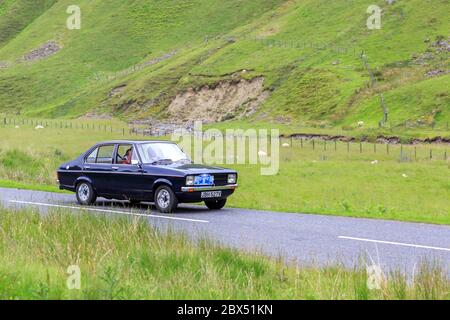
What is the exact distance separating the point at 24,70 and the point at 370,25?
68.7 metres

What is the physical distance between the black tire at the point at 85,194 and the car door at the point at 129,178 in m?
0.78

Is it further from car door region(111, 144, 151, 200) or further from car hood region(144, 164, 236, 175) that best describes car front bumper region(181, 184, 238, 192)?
car door region(111, 144, 151, 200)

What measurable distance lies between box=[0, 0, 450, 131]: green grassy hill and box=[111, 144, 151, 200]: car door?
43282 millimetres

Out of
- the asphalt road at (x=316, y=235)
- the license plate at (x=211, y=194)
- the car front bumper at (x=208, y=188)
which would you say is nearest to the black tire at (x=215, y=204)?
the asphalt road at (x=316, y=235)

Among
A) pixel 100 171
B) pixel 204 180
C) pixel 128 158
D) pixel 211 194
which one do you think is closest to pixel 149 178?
pixel 128 158

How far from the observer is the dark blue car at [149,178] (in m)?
17.3

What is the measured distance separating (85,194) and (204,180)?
146 inches

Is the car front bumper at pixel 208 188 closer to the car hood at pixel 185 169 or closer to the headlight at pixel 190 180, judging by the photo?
the headlight at pixel 190 180

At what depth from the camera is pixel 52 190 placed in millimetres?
23172

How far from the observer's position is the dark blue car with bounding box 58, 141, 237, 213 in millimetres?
17297

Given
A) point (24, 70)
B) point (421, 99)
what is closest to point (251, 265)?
point (421, 99)

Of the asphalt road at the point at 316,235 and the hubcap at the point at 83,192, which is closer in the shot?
the asphalt road at the point at 316,235

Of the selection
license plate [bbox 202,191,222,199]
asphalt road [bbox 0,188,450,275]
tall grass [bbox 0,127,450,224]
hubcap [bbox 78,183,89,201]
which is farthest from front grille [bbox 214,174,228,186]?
hubcap [bbox 78,183,89,201]
